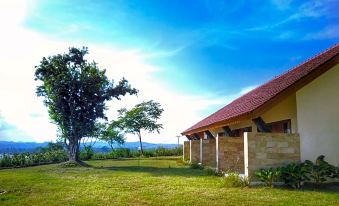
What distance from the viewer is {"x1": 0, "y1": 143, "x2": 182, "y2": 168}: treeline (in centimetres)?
2341

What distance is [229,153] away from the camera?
14141mm

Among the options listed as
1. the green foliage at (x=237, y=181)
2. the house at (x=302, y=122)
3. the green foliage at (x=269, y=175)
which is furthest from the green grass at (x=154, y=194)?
the house at (x=302, y=122)

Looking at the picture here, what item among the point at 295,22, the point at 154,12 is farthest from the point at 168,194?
the point at 295,22

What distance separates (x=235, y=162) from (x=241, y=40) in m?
5.60

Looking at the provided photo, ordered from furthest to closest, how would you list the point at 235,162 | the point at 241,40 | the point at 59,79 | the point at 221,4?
the point at 59,79 < the point at 241,40 < the point at 235,162 < the point at 221,4

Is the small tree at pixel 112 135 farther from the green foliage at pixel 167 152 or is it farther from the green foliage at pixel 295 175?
the green foliage at pixel 295 175

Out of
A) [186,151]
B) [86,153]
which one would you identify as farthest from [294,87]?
[86,153]

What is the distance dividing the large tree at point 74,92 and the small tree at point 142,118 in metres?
12.3

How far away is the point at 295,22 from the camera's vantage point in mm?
14398

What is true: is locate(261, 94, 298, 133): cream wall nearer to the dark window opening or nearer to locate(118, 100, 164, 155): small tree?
the dark window opening

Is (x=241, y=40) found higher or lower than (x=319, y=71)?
higher

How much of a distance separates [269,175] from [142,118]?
2675 cm

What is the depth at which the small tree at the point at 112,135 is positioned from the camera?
127 ft

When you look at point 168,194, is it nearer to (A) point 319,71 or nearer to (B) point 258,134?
(B) point 258,134
